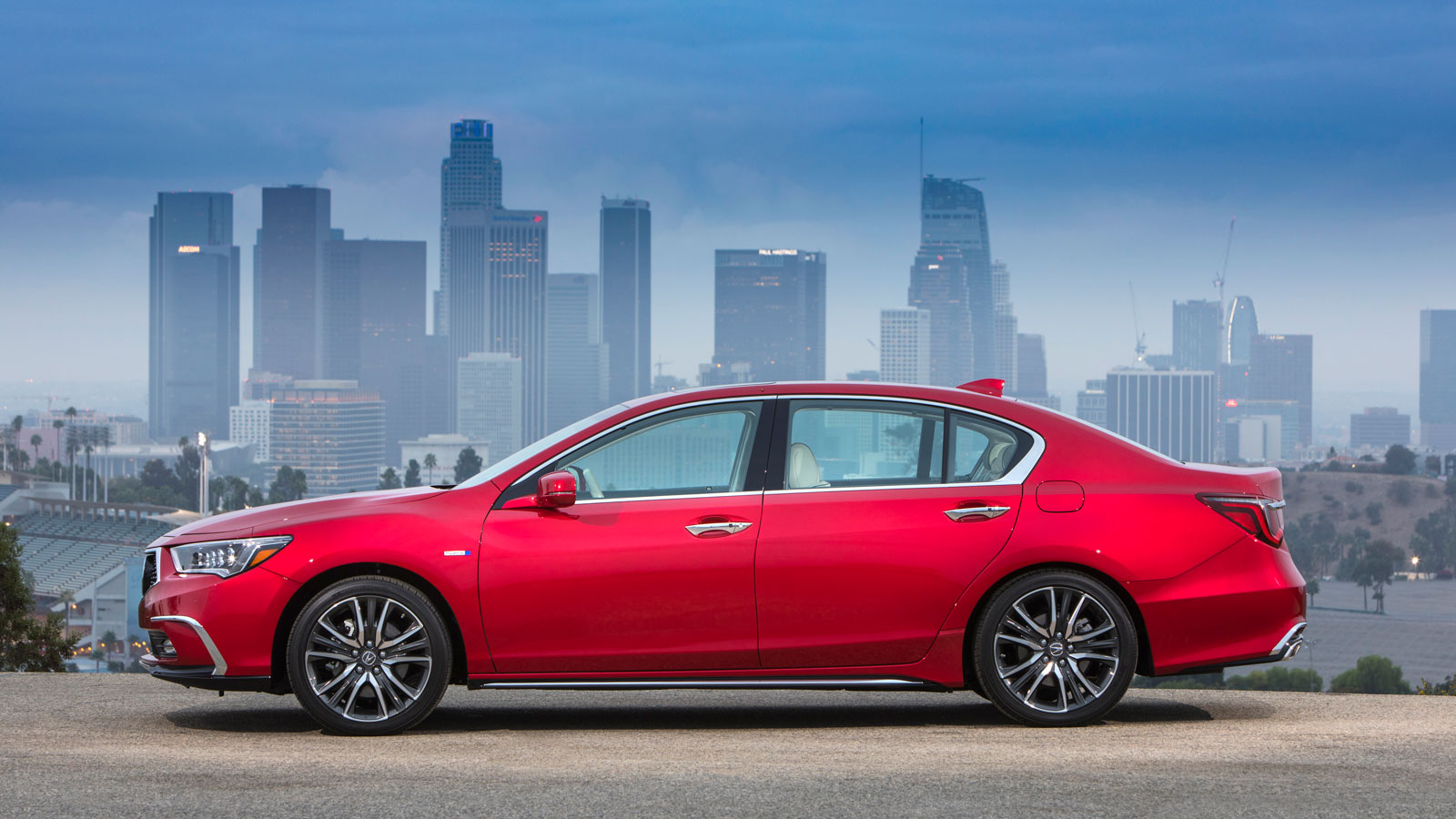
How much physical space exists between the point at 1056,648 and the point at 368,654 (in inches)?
113

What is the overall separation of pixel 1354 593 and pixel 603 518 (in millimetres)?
202546

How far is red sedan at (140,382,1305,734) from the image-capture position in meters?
→ 5.68

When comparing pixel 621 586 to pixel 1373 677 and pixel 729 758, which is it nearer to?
pixel 729 758

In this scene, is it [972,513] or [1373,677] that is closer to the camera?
[972,513]

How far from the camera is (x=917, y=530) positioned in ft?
19.0

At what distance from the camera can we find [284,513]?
19.4ft

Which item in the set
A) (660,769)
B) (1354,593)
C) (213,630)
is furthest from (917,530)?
(1354,593)

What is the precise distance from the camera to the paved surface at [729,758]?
4.49m

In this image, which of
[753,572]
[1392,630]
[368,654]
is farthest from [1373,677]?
[368,654]

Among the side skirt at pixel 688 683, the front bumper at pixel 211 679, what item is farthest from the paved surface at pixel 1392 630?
the front bumper at pixel 211 679

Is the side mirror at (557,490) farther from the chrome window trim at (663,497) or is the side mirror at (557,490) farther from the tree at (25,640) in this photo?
the tree at (25,640)

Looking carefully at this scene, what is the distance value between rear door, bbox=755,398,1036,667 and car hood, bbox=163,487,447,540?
4.90ft

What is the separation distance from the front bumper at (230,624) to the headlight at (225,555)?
1.6 inches

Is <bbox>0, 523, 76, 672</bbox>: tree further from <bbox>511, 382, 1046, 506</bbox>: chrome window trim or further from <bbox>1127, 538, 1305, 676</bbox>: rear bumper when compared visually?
<bbox>1127, 538, 1305, 676</bbox>: rear bumper
